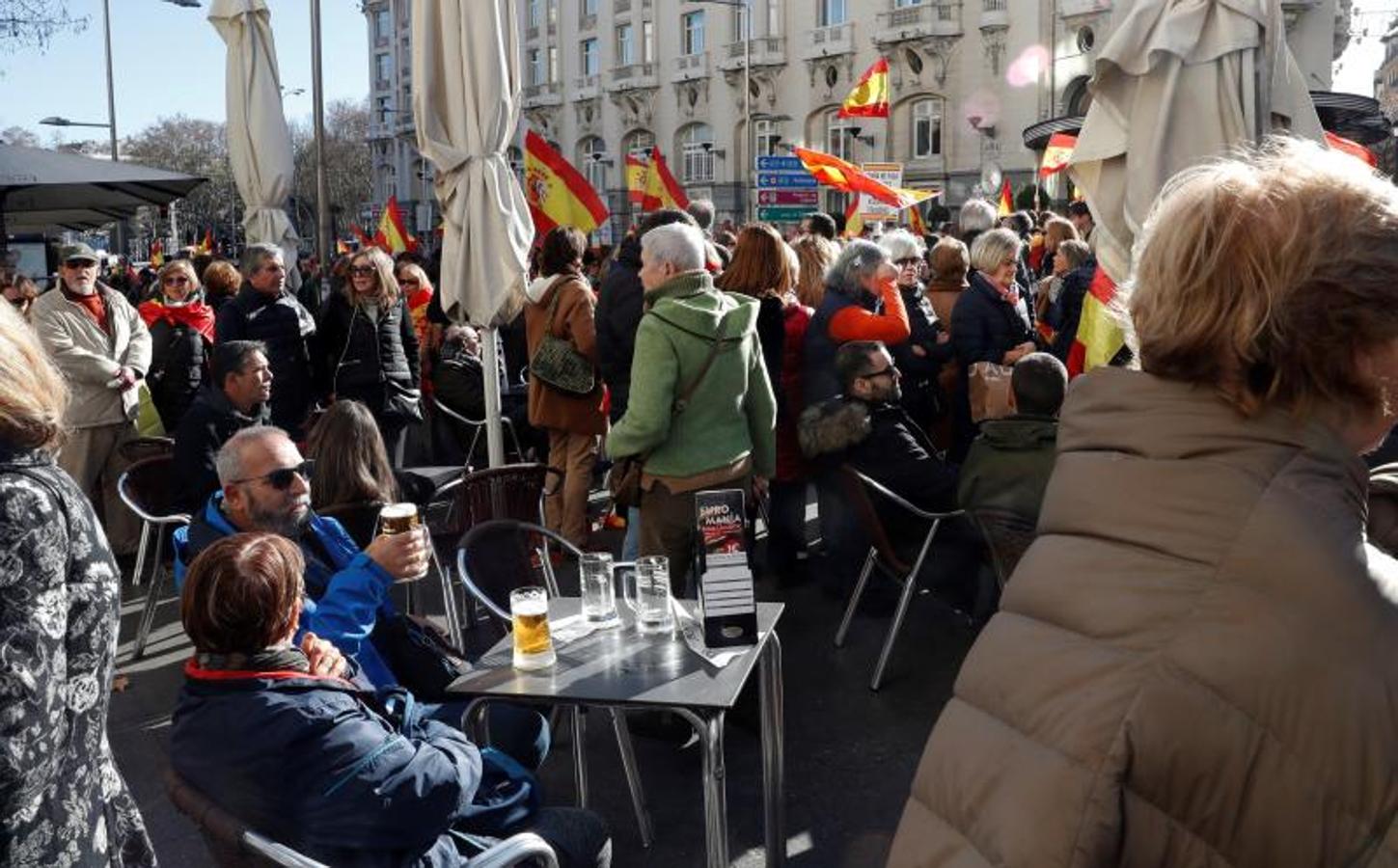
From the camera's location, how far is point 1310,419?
3.98ft

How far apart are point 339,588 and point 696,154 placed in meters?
49.4

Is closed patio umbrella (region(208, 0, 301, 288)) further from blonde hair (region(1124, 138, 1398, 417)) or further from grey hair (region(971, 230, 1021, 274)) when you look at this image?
blonde hair (region(1124, 138, 1398, 417))

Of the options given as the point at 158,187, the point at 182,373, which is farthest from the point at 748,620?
the point at 158,187

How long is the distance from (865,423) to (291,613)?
10.0 feet

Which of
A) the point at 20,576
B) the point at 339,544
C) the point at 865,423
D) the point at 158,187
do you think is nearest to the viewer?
the point at 20,576

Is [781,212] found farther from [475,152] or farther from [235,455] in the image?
[235,455]

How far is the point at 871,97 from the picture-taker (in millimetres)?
13961

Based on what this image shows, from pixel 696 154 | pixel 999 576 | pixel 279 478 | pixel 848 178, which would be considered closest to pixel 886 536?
pixel 999 576

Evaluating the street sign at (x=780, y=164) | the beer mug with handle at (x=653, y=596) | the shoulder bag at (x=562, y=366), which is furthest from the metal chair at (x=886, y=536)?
the street sign at (x=780, y=164)

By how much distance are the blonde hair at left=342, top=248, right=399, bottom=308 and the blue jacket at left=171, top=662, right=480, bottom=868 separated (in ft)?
15.1

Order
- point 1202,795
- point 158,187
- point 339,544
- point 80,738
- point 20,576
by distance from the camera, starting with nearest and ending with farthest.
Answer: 1. point 1202,795
2. point 20,576
3. point 80,738
4. point 339,544
5. point 158,187

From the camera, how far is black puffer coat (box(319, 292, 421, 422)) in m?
6.70

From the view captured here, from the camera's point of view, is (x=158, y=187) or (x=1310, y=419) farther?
(x=158, y=187)

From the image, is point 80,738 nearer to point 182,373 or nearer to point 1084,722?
point 1084,722
